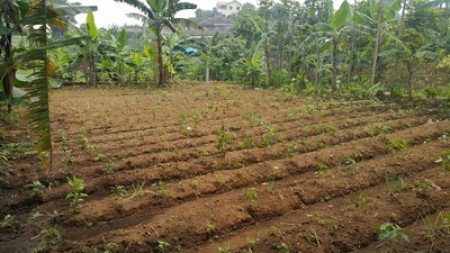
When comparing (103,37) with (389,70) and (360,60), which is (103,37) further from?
(389,70)

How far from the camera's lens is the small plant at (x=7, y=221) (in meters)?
3.69

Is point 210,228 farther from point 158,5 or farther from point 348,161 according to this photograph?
point 158,5

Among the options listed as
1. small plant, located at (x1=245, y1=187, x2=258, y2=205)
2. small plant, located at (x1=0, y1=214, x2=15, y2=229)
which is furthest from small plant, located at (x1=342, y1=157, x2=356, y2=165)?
small plant, located at (x1=0, y1=214, x2=15, y2=229)

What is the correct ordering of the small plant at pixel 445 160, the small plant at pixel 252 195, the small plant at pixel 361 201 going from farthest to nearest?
the small plant at pixel 445 160
the small plant at pixel 252 195
the small plant at pixel 361 201

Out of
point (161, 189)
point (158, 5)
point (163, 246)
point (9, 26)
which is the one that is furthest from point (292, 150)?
point (158, 5)

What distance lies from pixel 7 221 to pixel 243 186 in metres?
2.78

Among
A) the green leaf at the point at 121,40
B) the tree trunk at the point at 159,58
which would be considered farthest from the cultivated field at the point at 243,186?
the green leaf at the point at 121,40

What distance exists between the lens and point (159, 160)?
18.0 ft

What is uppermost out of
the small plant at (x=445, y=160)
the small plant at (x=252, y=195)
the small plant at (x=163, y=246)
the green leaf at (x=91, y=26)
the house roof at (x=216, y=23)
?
the house roof at (x=216, y=23)

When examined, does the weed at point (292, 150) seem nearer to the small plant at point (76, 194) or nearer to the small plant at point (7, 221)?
the small plant at point (76, 194)

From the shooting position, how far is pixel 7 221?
12.3ft

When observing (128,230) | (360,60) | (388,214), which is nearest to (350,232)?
(388,214)

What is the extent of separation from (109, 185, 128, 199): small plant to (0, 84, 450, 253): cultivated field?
2 cm

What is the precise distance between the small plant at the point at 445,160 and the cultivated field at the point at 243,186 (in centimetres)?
9
